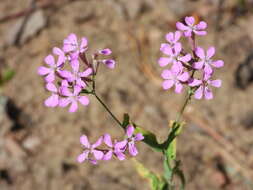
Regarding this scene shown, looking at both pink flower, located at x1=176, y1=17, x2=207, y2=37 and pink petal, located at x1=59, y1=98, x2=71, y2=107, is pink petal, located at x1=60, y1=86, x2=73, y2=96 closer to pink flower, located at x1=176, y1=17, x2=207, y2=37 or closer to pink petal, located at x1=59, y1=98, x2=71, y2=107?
pink petal, located at x1=59, y1=98, x2=71, y2=107

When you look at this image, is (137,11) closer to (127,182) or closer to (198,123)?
(198,123)

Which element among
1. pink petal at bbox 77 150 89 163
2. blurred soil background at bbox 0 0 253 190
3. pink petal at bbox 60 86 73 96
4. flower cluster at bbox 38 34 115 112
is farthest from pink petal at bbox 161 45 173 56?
blurred soil background at bbox 0 0 253 190

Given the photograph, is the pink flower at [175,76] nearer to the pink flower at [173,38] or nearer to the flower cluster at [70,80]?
the pink flower at [173,38]

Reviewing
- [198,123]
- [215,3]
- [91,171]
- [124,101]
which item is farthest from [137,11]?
[91,171]

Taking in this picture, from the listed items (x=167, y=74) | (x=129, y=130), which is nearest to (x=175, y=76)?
(x=167, y=74)

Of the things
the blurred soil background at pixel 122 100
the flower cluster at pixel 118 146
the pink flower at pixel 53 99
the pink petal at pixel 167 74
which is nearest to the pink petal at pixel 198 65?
the pink petal at pixel 167 74

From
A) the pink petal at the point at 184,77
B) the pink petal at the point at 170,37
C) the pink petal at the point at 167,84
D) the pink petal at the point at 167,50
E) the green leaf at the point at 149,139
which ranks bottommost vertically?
the green leaf at the point at 149,139

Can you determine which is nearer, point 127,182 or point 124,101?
point 127,182

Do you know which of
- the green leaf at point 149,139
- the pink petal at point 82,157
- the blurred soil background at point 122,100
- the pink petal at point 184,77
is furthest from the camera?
the blurred soil background at point 122,100
